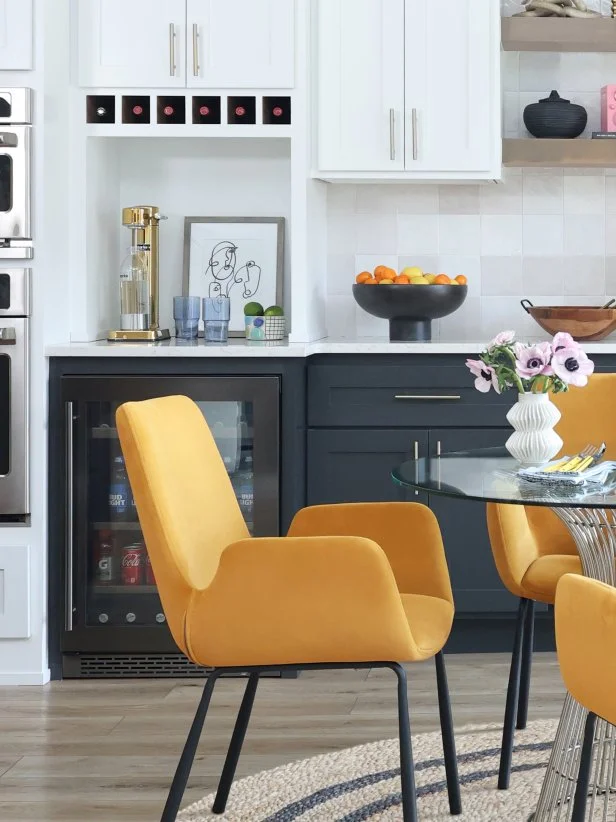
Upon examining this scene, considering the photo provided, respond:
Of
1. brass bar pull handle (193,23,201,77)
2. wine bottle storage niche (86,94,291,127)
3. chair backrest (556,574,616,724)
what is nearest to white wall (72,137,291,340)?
wine bottle storage niche (86,94,291,127)

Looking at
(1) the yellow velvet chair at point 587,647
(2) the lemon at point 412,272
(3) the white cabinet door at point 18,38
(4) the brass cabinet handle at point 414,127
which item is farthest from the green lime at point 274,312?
(1) the yellow velvet chair at point 587,647

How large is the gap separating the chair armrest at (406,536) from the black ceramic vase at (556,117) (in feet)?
6.84

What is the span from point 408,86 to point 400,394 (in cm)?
105

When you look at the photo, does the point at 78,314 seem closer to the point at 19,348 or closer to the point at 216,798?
the point at 19,348

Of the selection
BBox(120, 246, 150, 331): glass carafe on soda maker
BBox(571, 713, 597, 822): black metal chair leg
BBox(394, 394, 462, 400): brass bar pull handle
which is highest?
BBox(120, 246, 150, 331): glass carafe on soda maker

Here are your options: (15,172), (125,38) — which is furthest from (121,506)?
(125,38)

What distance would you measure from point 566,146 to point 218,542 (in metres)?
2.27

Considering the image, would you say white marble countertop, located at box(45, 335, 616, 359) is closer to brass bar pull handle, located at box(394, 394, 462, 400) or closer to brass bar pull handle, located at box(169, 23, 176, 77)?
brass bar pull handle, located at box(394, 394, 462, 400)

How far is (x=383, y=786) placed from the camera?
2.58 m

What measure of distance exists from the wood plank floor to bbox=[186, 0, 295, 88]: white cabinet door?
Result: 6.25 ft

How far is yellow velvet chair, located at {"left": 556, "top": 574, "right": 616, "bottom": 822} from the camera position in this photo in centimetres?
162

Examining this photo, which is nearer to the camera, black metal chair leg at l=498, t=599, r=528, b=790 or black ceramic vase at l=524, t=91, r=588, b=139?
black metal chair leg at l=498, t=599, r=528, b=790

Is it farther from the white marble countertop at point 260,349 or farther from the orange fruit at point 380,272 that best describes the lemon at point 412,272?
the white marble countertop at point 260,349

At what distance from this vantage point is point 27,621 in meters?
3.48
